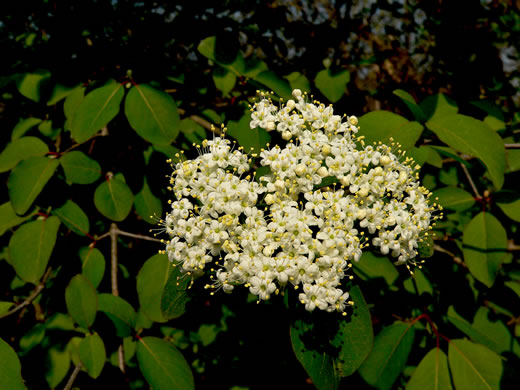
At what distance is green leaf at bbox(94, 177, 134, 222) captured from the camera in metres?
2.13

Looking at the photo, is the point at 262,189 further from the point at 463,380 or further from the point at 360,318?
the point at 463,380

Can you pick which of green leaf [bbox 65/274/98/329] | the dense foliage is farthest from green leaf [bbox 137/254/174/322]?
green leaf [bbox 65/274/98/329]

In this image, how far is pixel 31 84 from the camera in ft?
7.43

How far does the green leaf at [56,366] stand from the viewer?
2176 mm

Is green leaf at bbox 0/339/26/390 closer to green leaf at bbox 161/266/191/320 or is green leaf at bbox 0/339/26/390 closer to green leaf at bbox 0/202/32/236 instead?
green leaf at bbox 161/266/191/320

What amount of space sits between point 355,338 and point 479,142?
1046 millimetres

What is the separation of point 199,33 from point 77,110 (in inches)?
52.9

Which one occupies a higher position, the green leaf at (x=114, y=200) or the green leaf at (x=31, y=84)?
the green leaf at (x=31, y=84)

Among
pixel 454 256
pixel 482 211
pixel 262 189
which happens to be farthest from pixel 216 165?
pixel 454 256

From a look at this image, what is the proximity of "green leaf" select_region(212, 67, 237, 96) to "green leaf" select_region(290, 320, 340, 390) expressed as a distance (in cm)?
136

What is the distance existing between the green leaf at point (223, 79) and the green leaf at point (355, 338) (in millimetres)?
1311

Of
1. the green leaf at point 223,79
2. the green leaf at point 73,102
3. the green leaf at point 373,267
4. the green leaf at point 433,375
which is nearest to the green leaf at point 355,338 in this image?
the green leaf at point 373,267

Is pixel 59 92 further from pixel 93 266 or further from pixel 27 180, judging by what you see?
pixel 93 266

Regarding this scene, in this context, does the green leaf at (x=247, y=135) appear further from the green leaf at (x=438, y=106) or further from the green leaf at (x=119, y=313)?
the green leaf at (x=119, y=313)
